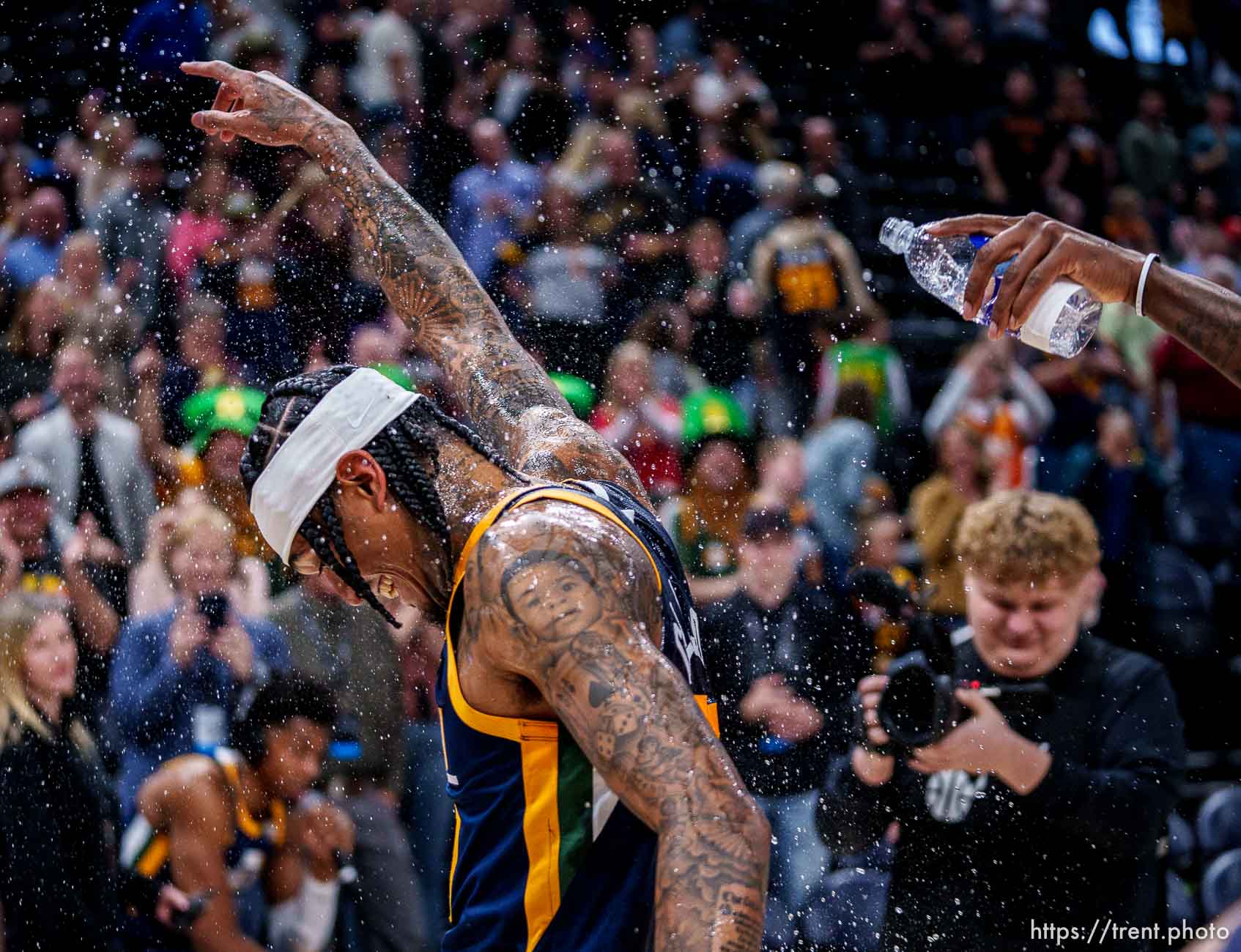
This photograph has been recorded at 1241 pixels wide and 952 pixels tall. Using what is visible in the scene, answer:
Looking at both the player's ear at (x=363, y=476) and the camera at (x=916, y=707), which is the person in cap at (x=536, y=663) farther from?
the camera at (x=916, y=707)

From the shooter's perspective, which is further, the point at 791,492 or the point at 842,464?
the point at 842,464

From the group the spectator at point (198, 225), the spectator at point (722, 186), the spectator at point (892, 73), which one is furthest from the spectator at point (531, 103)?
the spectator at point (892, 73)

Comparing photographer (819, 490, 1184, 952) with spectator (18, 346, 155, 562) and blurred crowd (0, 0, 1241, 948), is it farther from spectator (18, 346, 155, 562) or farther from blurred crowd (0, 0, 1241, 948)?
spectator (18, 346, 155, 562)

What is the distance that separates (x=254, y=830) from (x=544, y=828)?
3.17m

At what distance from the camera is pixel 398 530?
2.67 meters

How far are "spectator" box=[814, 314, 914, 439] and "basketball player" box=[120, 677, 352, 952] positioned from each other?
152 inches

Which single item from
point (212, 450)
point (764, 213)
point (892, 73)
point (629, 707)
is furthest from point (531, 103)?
point (629, 707)

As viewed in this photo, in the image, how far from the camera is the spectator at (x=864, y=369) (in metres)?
8.53

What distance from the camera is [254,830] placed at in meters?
5.39

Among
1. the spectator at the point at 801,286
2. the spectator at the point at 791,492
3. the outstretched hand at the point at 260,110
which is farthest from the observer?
the spectator at the point at 801,286

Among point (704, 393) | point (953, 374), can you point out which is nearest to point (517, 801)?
point (704, 393)

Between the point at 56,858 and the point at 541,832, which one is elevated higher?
the point at 541,832

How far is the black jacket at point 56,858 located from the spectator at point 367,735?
78cm

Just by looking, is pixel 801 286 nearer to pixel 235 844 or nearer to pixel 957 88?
pixel 957 88
